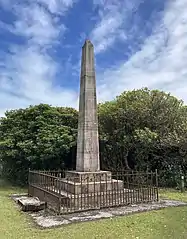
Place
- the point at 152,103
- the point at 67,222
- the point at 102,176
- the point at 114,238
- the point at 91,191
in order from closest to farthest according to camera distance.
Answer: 1. the point at 114,238
2. the point at 67,222
3. the point at 91,191
4. the point at 102,176
5. the point at 152,103

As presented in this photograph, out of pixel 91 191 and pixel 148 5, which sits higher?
pixel 148 5

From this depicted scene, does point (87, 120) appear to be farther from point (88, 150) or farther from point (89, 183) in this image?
point (89, 183)

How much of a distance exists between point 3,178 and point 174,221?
13.4 metres

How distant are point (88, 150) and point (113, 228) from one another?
12.3ft

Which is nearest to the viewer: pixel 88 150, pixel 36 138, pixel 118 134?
pixel 88 150

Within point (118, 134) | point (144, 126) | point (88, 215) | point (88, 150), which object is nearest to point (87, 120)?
point (88, 150)

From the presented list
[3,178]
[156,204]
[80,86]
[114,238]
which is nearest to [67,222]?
[114,238]

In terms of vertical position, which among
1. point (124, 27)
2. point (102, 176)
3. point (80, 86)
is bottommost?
point (102, 176)

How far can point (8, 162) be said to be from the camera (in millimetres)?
14289

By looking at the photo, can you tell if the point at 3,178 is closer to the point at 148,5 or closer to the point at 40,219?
the point at 40,219

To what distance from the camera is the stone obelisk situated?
8.79 m

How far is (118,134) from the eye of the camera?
45.4 feet

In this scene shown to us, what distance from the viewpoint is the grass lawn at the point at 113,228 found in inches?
194

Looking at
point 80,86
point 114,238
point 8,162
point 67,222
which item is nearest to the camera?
point 114,238
